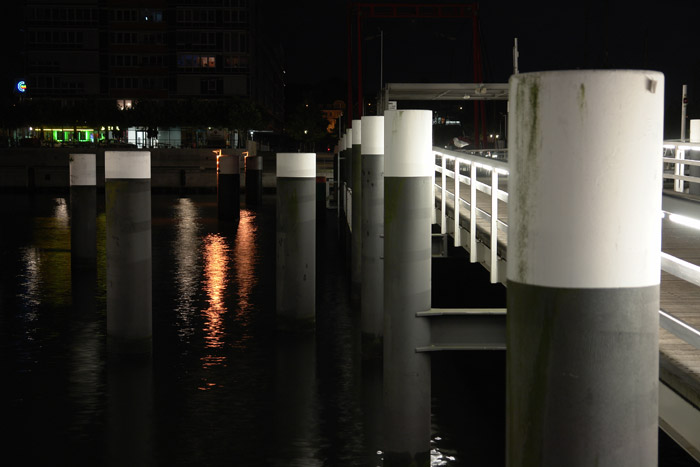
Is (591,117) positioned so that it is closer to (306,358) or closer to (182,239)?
(306,358)

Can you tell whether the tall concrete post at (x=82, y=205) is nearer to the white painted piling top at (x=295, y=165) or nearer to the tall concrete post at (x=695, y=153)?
the white painted piling top at (x=295, y=165)

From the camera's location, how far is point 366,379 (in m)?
10.9

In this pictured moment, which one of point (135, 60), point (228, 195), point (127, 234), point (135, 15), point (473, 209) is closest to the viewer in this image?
point (473, 209)

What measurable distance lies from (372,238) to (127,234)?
2570 millimetres

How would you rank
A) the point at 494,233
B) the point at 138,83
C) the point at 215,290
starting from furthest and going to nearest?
1. the point at 138,83
2. the point at 215,290
3. the point at 494,233

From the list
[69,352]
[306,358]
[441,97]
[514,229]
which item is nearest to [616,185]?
[514,229]

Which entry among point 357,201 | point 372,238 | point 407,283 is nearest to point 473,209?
point 372,238

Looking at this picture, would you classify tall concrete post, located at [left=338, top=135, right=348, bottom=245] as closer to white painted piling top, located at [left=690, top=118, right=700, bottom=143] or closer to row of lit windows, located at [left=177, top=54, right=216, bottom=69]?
white painted piling top, located at [left=690, top=118, right=700, bottom=143]

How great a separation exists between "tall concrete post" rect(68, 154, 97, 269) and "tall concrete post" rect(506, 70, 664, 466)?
16.8m

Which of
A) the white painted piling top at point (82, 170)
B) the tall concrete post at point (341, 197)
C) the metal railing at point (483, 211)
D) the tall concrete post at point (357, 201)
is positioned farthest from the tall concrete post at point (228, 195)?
the metal railing at point (483, 211)

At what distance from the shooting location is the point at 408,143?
561cm

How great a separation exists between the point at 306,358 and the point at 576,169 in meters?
9.94

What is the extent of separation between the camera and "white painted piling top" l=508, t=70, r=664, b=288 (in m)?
1.92

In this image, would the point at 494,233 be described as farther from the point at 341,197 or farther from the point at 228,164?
the point at 228,164
